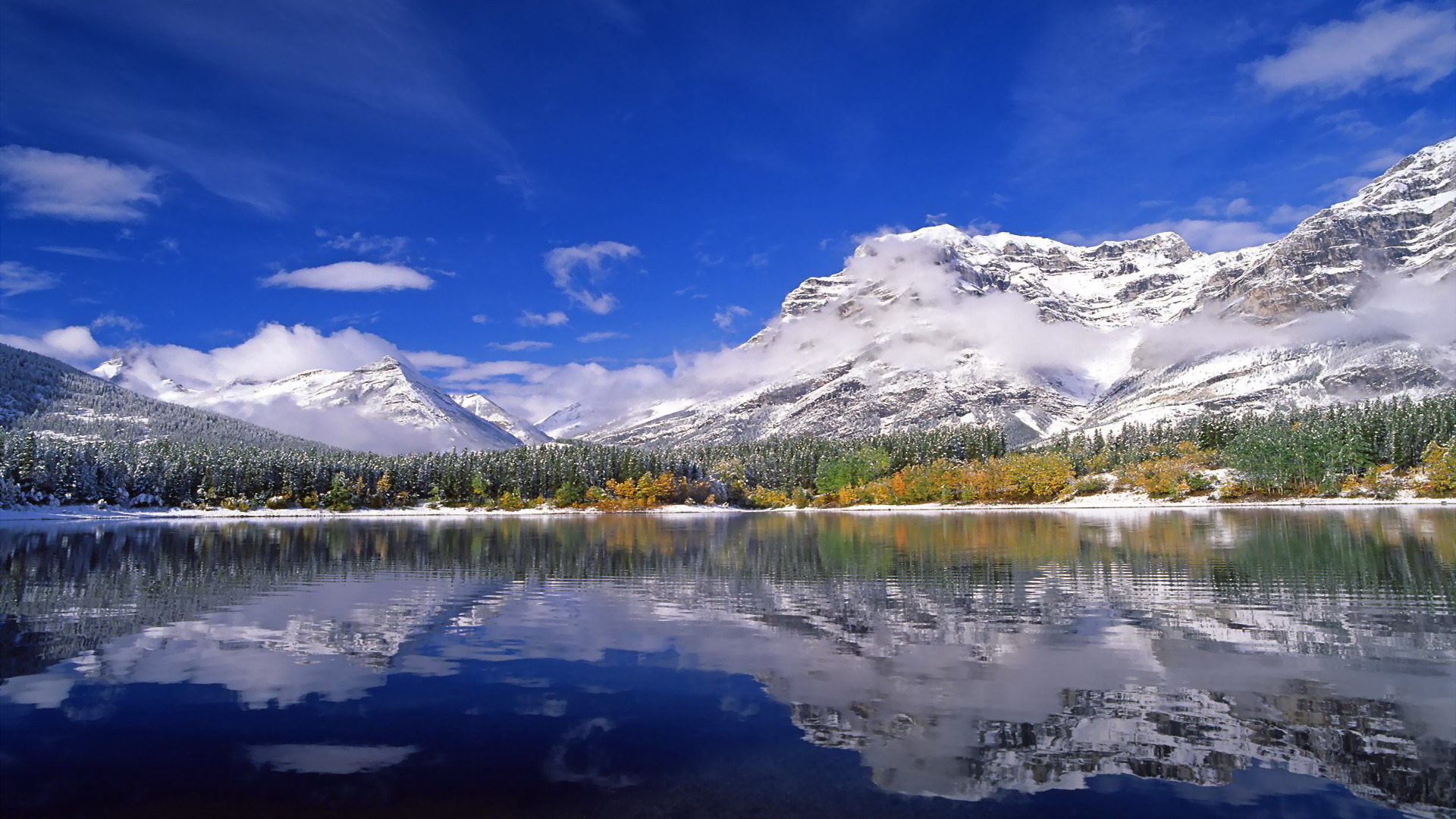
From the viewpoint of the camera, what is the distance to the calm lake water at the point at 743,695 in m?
14.4

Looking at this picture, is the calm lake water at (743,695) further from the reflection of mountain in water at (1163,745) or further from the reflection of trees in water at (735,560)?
the reflection of trees in water at (735,560)

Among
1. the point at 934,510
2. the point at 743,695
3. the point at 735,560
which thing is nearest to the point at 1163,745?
the point at 743,695

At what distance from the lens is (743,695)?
2098 centimetres

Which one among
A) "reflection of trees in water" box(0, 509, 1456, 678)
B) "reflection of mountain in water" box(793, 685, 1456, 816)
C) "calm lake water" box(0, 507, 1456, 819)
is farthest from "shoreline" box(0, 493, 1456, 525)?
"reflection of mountain in water" box(793, 685, 1456, 816)

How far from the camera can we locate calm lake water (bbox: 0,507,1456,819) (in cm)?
1445

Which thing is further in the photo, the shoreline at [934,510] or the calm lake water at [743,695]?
the shoreline at [934,510]

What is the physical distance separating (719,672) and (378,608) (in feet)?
71.4

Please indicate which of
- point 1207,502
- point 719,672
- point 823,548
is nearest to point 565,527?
point 823,548

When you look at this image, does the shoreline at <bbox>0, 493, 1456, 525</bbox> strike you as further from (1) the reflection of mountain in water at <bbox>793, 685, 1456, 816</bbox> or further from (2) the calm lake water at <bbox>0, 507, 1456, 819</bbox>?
(1) the reflection of mountain in water at <bbox>793, 685, 1456, 816</bbox>

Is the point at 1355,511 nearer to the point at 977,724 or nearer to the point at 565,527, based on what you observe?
the point at 565,527

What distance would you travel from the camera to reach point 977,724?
18.3 meters

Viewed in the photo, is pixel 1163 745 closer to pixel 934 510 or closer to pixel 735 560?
pixel 735 560

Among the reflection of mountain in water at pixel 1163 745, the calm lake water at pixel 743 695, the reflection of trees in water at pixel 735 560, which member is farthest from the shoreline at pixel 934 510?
the reflection of mountain in water at pixel 1163 745

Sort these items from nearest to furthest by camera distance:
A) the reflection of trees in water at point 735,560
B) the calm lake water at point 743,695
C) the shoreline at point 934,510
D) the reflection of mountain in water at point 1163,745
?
the calm lake water at point 743,695, the reflection of mountain in water at point 1163,745, the reflection of trees in water at point 735,560, the shoreline at point 934,510
